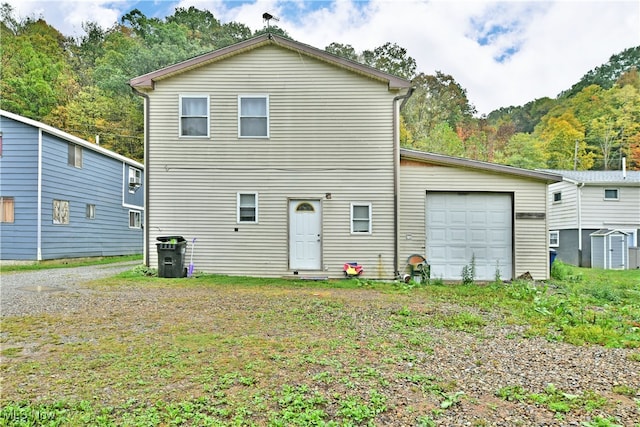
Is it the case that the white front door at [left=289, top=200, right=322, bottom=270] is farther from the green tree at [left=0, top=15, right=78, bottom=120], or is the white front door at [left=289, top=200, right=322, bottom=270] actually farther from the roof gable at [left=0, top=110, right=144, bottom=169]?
the green tree at [left=0, top=15, right=78, bottom=120]

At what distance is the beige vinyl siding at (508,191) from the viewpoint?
34.4 feet

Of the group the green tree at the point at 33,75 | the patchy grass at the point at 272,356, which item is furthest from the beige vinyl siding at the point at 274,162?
the green tree at the point at 33,75

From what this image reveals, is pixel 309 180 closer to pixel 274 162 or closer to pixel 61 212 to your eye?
pixel 274 162

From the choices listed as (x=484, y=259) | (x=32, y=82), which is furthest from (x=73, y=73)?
(x=484, y=259)

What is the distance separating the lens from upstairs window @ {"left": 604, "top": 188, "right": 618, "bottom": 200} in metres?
17.2

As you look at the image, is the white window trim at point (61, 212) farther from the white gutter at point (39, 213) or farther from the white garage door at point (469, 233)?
the white garage door at point (469, 233)

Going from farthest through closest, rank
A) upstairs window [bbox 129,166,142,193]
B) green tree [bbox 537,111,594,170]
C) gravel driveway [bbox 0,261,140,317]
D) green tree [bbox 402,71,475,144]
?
green tree [bbox 537,111,594,170]
green tree [bbox 402,71,475,144]
upstairs window [bbox 129,166,142,193]
gravel driveway [bbox 0,261,140,317]

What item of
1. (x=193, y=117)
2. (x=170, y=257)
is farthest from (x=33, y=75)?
(x=170, y=257)

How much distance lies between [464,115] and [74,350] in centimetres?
3849

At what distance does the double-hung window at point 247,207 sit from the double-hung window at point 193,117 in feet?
6.45

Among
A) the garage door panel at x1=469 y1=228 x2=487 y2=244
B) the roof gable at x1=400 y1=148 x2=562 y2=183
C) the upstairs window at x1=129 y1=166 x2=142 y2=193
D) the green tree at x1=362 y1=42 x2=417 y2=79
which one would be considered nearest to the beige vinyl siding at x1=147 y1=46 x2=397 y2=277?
the roof gable at x1=400 y1=148 x2=562 y2=183

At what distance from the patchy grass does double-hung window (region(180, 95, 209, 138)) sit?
4642 mm

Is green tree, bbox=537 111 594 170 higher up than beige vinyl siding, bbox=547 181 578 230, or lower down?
higher up

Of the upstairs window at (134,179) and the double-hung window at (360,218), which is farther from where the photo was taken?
the upstairs window at (134,179)
